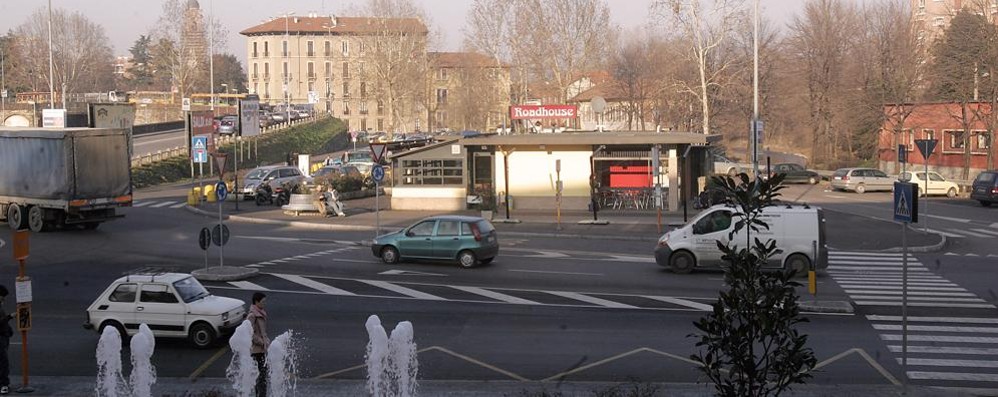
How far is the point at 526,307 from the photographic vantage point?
1978 cm

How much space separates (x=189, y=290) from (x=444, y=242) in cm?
1002

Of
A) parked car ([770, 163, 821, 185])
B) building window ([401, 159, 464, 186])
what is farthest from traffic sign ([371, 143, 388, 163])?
parked car ([770, 163, 821, 185])

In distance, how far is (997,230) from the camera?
35.0m

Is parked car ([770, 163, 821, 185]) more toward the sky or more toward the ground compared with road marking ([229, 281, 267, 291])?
more toward the sky

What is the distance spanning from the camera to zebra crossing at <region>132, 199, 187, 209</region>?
4622 centimetres

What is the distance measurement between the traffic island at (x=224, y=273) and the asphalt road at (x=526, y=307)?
0.40 meters

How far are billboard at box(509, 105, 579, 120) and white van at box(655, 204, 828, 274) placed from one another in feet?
68.7

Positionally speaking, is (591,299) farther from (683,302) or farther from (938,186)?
(938,186)

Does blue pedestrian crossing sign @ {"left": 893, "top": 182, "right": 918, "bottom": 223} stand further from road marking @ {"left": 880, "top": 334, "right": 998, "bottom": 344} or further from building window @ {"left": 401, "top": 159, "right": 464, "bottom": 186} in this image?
building window @ {"left": 401, "top": 159, "right": 464, "bottom": 186}

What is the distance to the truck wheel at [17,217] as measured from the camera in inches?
1313

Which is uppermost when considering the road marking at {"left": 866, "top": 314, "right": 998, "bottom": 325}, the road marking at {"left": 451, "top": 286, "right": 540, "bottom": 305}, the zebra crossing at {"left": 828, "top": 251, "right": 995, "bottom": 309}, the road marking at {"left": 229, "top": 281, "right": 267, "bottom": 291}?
the road marking at {"left": 229, "top": 281, "right": 267, "bottom": 291}

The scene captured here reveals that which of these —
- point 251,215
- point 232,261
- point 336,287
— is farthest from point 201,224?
point 336,287

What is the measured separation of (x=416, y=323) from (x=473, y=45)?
58073mm

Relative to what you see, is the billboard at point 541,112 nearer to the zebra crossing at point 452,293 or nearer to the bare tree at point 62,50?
the zebra crossing at point 452,293
